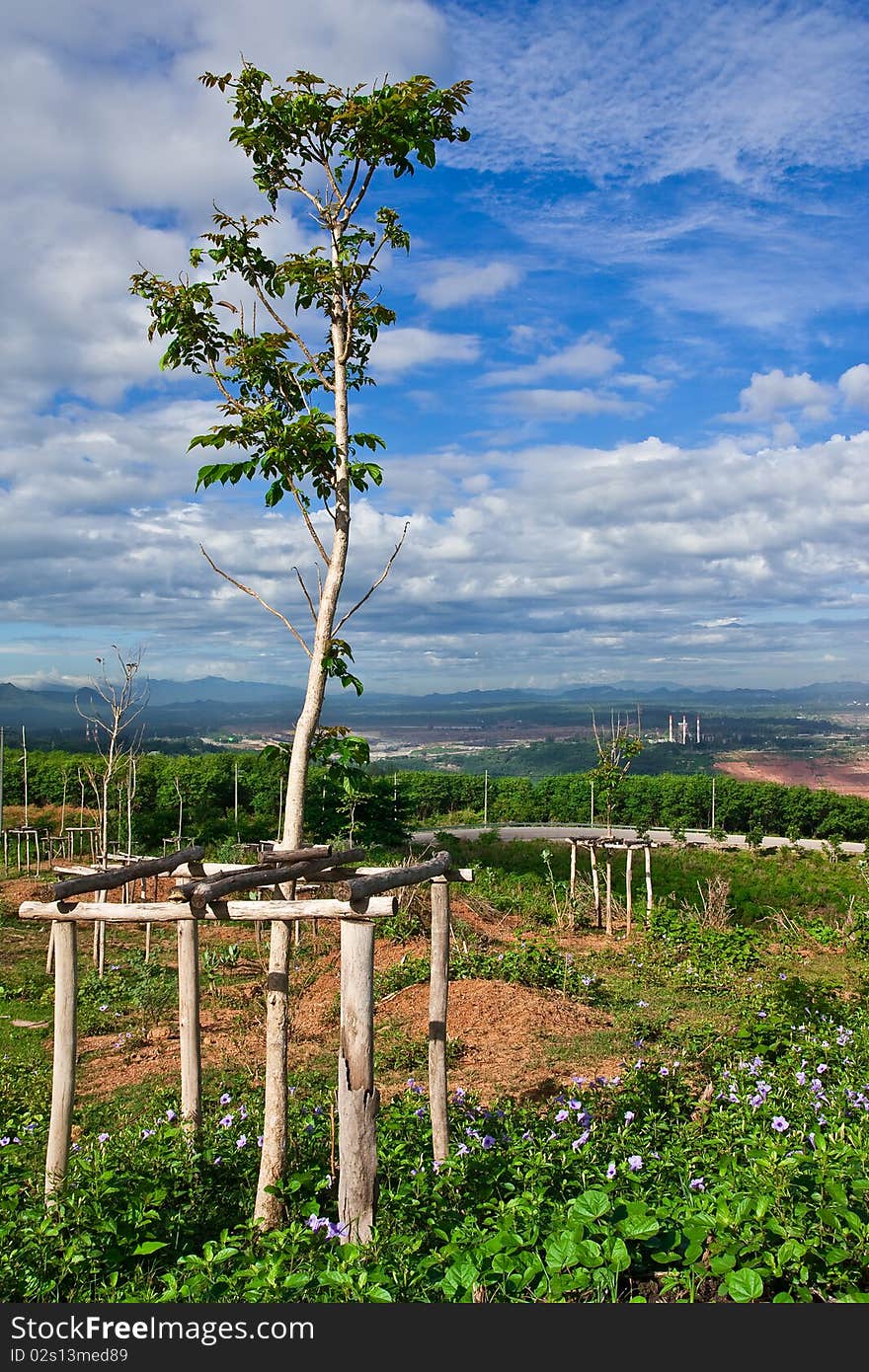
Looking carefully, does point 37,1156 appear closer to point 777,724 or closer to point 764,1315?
point 764,1315

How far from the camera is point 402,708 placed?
154 metres

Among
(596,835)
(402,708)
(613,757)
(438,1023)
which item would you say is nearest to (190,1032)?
(438,1023)

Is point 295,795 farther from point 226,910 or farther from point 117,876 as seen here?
point 117,876

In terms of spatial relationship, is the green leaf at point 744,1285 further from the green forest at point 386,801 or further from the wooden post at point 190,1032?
the green forest at point 386,801

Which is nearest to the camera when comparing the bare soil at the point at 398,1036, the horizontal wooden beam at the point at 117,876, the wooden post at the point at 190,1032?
the horizontal wooden beam at the point at 117,876

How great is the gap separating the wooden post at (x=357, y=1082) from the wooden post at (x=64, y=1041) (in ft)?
4.89

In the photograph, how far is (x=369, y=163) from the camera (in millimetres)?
4672

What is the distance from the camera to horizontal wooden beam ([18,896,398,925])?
12.2ft

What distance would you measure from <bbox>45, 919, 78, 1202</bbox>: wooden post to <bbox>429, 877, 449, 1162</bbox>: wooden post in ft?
5.74

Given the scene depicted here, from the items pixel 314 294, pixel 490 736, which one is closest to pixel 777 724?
pixel 490 736

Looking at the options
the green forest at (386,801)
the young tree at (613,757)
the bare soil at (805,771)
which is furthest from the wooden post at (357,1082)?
the bare soil at (805,771)

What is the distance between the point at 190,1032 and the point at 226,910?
1.12m

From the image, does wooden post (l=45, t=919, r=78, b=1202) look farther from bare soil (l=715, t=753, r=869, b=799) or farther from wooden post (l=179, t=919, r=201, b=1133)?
bare soil (l=715, t=753, r=869, b=799)

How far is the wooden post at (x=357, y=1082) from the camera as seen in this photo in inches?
143
